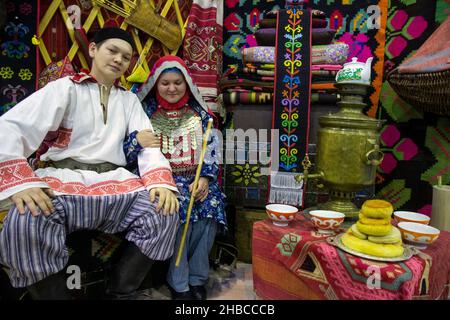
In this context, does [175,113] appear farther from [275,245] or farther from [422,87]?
[422,87]

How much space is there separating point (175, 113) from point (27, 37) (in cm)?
98

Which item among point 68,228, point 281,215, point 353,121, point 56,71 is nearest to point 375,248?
point 281,215

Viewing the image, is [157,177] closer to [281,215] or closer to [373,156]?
[281,215]

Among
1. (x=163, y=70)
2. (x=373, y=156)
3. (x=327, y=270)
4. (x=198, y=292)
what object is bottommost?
(x=198, y=292)

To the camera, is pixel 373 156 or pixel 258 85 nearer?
pixel 373 156

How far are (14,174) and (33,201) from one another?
0.12 meters

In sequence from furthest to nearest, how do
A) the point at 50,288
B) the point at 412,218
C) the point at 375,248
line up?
the point at 412,218, the point at 50,288, the point at 375,248

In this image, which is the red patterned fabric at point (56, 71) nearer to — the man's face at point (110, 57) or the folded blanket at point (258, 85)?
the man's face at point (110, 57)

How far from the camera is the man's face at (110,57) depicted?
4.58ft

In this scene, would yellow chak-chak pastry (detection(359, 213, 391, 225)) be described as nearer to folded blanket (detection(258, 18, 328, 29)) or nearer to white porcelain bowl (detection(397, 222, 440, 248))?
white porcelain bowl (detection(397, 222, 440, 248))

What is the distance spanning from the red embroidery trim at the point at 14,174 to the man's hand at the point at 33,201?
0.04m

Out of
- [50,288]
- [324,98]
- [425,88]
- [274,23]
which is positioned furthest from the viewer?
[274,23]

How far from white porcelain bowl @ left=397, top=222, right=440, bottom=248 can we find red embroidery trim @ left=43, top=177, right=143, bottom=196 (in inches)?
38.7

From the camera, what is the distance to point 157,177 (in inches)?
52.9
